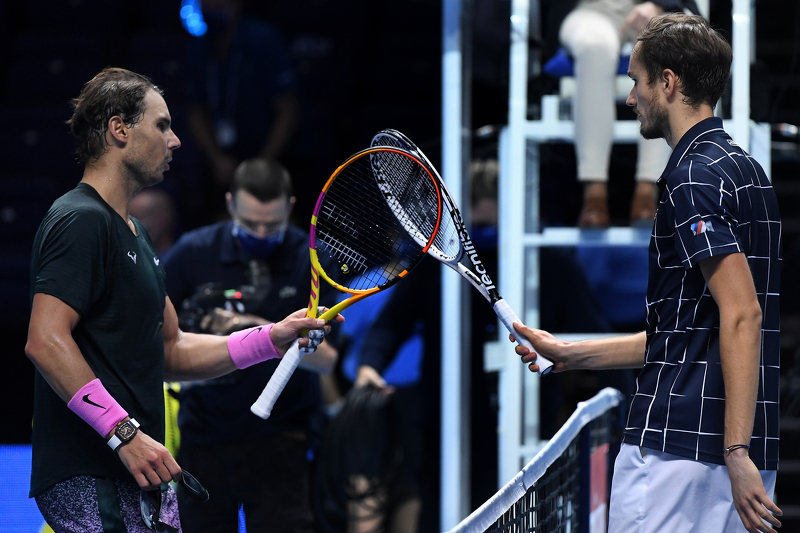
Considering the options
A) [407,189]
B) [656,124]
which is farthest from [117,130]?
[656,124]

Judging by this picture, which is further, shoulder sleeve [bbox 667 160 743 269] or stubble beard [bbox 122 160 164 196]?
stubble beard [bbox 122 160 164 196]

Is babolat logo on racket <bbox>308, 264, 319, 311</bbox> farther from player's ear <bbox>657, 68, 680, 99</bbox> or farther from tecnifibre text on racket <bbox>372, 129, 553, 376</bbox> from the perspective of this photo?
player's ear <bbox>657, 68, 680, 99</bbox>

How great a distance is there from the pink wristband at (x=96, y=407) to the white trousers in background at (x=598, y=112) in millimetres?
2015

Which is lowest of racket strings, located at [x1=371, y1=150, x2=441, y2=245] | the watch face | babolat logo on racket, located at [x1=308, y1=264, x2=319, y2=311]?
the watch face

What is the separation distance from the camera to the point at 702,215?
162cm

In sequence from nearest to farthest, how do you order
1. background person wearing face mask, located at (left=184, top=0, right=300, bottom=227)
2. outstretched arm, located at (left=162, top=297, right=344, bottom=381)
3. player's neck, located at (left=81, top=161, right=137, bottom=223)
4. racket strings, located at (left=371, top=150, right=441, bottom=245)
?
player's neck, located at (left=81, top=161, right=137, bottom=223) → outstretched arm, located at (left=162, top=297, right=344, bottom=381) → racket strings, located at (left=371, top=150, right=441, bottom=245) → background person wearing face mask, located at (left=184, top=0, right=300, bottom=227)

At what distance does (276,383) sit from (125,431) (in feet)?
1.28

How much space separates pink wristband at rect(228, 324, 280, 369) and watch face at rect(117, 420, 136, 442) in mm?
410

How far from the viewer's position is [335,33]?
18.6 ft

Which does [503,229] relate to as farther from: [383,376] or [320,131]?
[320,131]

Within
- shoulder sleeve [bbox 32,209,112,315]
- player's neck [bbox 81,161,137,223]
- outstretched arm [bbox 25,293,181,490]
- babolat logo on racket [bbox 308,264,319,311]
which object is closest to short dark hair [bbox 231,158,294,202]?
babolat logo on racket [bbox 308,264,319,311]

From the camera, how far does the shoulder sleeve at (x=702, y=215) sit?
5.26 ft

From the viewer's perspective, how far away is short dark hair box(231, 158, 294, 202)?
10.5 feet

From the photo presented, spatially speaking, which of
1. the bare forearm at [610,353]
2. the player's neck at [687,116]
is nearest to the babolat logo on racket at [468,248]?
the bare forearm at [610,353]
